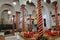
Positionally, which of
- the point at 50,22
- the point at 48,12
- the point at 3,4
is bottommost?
the point at 50,22

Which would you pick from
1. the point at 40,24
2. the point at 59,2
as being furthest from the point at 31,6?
the point at 40,24

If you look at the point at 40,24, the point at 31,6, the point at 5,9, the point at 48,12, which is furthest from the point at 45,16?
the point at 40,24

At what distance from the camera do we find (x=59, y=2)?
2036 centimetres

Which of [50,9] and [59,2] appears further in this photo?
[50,9]

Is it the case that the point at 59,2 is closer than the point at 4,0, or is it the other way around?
the point at 59,2

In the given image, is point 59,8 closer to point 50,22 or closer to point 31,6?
point 50,22

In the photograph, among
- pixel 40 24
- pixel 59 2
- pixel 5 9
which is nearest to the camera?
pixel 40 24

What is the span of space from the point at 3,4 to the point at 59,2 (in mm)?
11422

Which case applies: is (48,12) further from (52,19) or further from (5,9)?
(5,9)

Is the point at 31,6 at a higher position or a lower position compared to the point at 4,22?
higher

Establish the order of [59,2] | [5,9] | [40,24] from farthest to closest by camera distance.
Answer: [5,9]
[59,2]
[40,24]

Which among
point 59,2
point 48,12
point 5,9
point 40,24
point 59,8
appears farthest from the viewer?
point 5,9

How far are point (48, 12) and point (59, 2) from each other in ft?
14.7

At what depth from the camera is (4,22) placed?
2830cm
